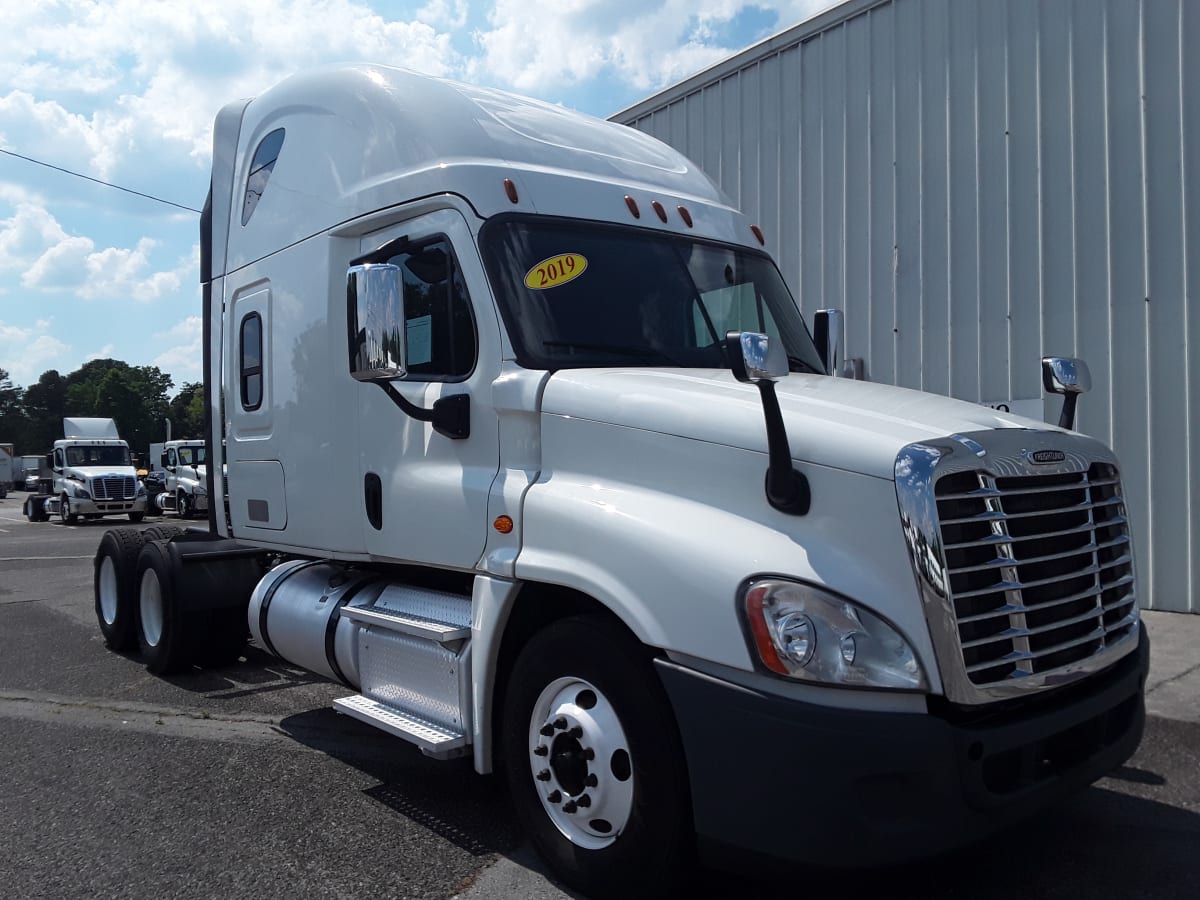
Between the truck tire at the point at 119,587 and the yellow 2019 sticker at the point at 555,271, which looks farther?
the truck tire at the point at 119,587

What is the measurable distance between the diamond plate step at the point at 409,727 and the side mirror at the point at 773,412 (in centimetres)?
174

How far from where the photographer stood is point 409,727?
418 centimetres

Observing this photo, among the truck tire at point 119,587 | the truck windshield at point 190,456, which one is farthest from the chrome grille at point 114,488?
the truck tire at point 119,587

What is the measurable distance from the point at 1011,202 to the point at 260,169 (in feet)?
21.1

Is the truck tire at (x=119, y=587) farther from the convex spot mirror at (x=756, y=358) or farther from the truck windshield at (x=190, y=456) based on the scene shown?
the truck windshield at (x=190, y=456)

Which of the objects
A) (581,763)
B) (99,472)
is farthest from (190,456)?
(581,763)

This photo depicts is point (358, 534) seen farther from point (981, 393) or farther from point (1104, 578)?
point (981, 393)

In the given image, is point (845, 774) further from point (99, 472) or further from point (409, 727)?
point (99, 472)

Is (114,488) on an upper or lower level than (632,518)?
lower

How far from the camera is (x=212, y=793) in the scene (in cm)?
469

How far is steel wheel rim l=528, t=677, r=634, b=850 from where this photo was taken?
10.7 feet

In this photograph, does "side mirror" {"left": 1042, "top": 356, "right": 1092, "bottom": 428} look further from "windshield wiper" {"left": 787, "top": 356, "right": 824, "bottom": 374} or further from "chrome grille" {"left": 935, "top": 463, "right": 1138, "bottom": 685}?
"windshield wiper" {"left": 787, "top": 356, "right": 824, "bottom": 374}

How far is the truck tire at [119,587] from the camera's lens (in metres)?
7.74

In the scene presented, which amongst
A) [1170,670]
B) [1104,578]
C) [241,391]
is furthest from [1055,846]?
[241,391]
